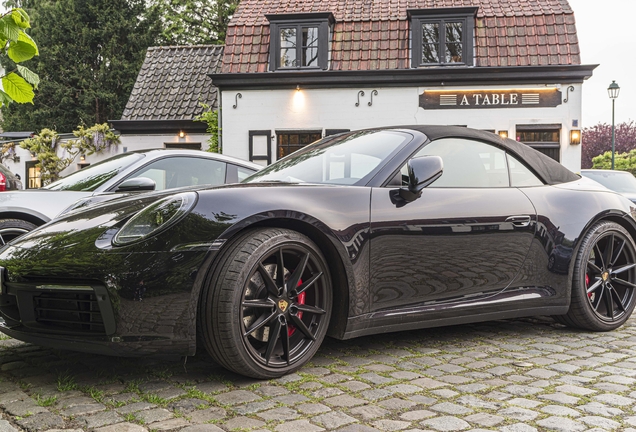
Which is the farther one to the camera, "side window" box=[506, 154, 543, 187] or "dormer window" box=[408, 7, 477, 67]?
"dormer window" box=[408, 7, 477, 67]

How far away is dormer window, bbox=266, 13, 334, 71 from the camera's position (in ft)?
55.7

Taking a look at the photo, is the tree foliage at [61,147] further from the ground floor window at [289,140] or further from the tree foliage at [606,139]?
the tree foliage at [606,139]

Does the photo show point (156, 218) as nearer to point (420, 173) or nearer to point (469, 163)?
point (420, 173)

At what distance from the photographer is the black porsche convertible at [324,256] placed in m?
2.71

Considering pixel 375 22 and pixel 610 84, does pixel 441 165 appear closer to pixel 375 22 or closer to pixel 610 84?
pixel 375 22

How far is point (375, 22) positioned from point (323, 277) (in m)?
15.1

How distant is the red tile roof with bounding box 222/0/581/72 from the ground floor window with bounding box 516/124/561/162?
1638 mm

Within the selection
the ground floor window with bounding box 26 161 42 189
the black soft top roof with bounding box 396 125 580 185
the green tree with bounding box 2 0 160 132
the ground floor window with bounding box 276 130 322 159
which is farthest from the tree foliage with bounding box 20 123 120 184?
the black soft top roof with bounding box 396 125 580 185

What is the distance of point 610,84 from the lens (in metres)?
23.7

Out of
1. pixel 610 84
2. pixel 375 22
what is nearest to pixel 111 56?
pixel 375 22

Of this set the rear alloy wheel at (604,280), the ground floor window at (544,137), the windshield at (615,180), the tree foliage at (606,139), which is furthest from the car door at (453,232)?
the tree foliage at (606,139)

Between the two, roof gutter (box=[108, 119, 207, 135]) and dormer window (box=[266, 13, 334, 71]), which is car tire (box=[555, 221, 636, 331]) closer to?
dormer window (box=[266, 13, 334, 71])

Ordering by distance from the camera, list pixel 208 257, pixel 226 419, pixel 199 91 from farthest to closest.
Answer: pixel 199 91 < pixel 208 257 < pixel 226 419

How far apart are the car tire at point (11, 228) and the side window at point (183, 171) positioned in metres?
1.06
